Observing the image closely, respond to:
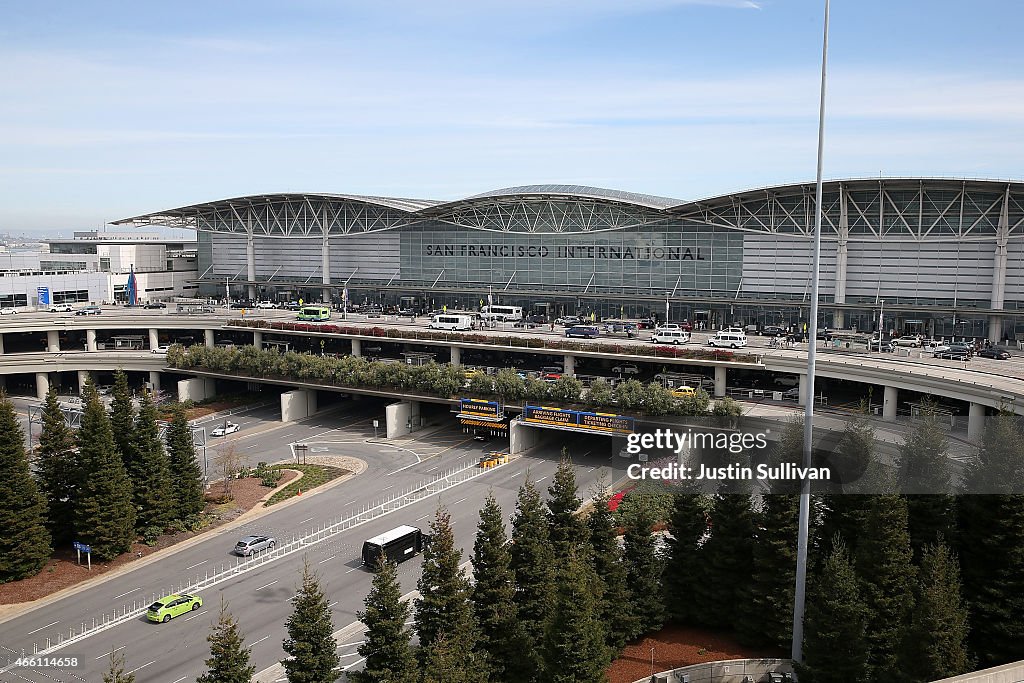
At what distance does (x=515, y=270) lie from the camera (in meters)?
75.2

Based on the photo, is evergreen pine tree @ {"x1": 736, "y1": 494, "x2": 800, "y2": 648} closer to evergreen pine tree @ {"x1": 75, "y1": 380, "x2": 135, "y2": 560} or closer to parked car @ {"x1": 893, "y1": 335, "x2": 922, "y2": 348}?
evergreen pine tree @ {"x1": 75, "y1": 380, "x2": 135, "y2": 560}

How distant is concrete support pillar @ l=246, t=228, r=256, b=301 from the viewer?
8946 centimetres

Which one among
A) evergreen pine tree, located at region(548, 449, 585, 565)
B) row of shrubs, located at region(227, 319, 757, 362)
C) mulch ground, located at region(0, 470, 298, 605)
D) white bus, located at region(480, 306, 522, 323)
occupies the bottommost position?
mulch ground, located at region(0, 470, 298, 605)

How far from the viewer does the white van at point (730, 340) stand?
53281 mm

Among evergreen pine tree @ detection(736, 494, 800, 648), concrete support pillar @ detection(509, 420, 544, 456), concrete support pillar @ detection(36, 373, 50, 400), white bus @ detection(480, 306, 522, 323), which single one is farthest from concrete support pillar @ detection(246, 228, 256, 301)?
evergreen pine tree @ detection(736, 494, 800, 648)

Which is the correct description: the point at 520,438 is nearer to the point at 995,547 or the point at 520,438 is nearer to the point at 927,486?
the point at 927,486

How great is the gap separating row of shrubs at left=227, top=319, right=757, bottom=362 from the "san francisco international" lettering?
15.3m

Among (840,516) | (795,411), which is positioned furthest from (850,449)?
(795,411)

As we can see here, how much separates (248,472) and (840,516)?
1250 inches

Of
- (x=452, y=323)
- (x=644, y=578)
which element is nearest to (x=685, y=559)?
(x=644, y=578)

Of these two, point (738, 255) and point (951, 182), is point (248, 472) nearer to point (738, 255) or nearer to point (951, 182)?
point (738, 255)

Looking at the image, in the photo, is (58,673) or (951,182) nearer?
(58,673)

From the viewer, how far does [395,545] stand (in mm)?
31094

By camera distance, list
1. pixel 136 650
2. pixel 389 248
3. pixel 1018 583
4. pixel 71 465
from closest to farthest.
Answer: pixel 1018 583 → pixel 136 650 → pixel 71 465 → pixel 389 248
